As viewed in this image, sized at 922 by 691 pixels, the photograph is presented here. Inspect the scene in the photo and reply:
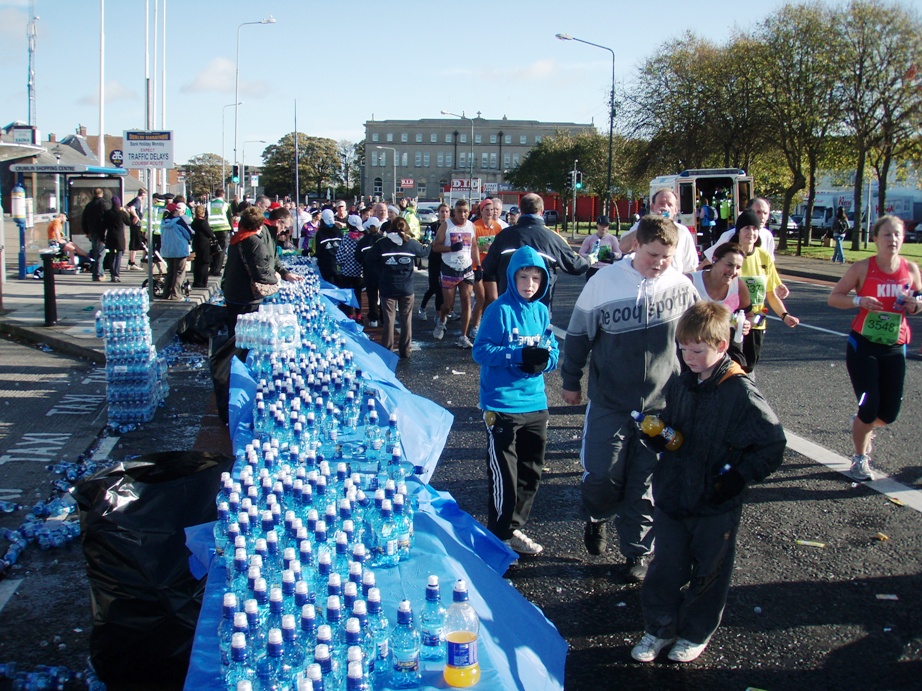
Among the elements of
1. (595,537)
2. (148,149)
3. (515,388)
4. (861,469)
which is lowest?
(595,537)

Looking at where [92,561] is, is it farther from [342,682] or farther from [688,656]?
[688,656]

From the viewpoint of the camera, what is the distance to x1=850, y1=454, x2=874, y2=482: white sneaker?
6.53 meters

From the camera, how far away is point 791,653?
4.11 metres

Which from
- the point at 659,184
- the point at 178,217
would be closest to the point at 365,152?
the point at 659,184

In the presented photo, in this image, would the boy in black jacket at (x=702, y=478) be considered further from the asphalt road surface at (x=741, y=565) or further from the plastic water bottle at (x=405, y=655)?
the plastic water bottle at (x=405, y=655)

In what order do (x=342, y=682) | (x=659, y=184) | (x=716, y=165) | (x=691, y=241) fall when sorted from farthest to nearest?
1. (x=716, y=165)
2. (x=659, y=184)
3. (x=691, y=241)
4. (x=342, y=682)

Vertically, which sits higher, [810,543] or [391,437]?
[391,437]

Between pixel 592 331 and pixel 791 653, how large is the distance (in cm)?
192

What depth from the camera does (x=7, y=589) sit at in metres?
4.80

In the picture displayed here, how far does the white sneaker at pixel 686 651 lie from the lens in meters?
3.99

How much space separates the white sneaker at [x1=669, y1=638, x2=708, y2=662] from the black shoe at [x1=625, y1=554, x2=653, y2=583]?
0.77 metres

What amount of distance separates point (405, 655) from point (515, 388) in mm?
2436

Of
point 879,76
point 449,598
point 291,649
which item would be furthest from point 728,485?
point 879,76

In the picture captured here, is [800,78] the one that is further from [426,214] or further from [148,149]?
[148,149]
